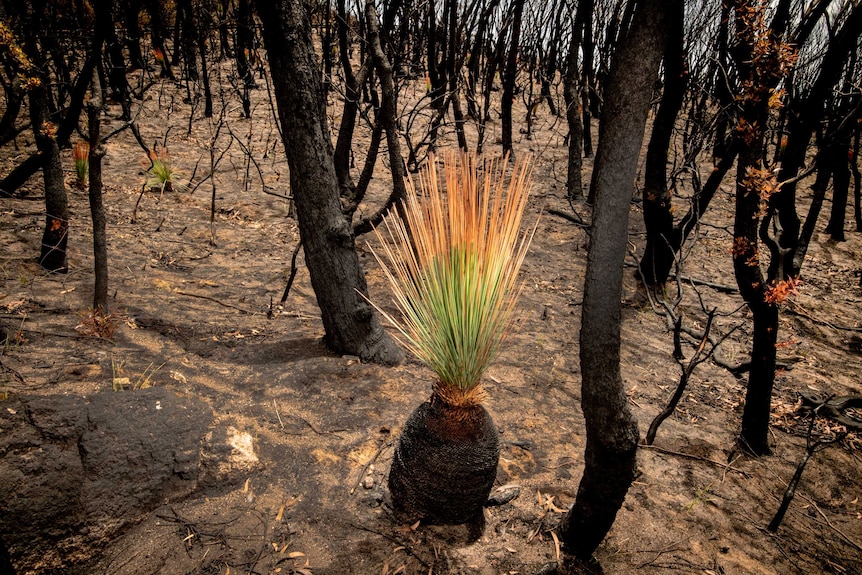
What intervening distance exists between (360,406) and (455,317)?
127 centimetres

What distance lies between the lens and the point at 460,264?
1.56 m

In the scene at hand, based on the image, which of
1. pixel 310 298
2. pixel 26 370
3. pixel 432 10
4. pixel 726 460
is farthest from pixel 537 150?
pixel 26 370

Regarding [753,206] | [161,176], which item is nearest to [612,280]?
[753,206]

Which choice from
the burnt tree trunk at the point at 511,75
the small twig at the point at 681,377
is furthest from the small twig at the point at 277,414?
the burnt tree trunk at the point at 511,75

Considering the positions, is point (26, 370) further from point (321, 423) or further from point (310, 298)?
point (310, 298)

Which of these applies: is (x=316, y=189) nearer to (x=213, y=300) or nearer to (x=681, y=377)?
(x=213, y=300)

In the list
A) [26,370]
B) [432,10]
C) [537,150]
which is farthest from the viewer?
[537,150]

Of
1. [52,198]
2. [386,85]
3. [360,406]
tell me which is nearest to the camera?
[360,406]

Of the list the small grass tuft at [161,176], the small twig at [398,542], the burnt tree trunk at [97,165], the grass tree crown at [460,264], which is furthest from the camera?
the small grass tuft at [161,176]

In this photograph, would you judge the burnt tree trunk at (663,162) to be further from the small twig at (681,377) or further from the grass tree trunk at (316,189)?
the grass tree trunk at (316,189)

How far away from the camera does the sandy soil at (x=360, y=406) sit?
5.92ft

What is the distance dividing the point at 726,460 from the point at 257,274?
4020 mm

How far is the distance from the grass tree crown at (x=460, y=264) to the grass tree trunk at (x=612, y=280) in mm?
253

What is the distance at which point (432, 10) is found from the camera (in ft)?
26.2
